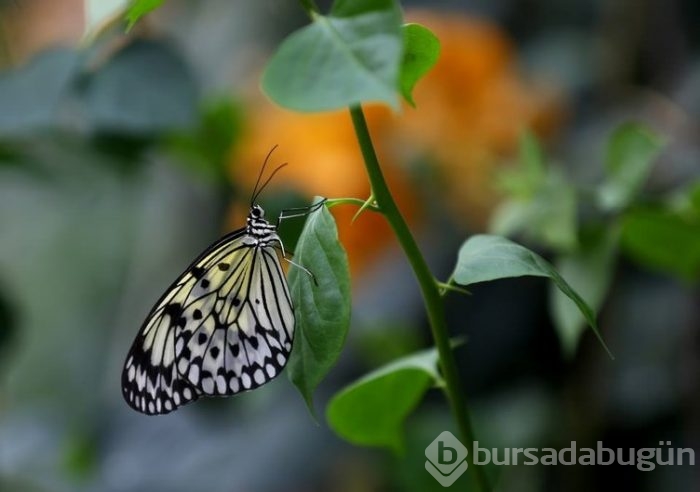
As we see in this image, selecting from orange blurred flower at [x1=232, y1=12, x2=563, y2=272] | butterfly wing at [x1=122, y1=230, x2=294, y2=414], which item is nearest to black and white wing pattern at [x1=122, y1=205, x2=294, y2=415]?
butterfly wing at [x1=122, y1=230, x2=294, y2=414]

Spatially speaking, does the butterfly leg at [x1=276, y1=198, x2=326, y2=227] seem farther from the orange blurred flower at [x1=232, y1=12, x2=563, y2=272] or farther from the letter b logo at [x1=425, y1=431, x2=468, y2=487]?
the orange blurred flower at [x1=232, y1=12, x2=563, y2=272]

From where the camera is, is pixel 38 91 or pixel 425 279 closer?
pixel 425 279

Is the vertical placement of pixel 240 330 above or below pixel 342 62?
below

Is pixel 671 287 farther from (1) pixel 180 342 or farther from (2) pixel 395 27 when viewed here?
(2) pixel 395 27

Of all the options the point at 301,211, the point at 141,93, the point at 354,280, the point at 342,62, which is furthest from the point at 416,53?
the point at 354,280

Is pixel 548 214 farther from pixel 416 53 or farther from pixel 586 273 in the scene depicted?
pixel 416 53

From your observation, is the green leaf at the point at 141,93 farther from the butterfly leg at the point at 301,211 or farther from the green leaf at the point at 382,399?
the green leaf at the point at 382,399

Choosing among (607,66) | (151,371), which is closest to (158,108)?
(151,371)
